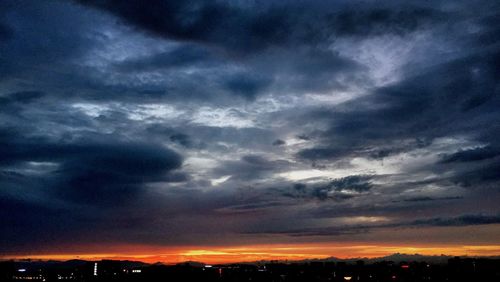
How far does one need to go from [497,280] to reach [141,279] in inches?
6176

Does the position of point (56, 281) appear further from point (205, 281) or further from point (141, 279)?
point (205, 281)

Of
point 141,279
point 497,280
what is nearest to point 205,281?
point 141,279

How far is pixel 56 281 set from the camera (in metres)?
190

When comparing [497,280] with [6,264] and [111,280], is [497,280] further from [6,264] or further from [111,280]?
[6,264]

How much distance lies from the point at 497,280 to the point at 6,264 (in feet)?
692

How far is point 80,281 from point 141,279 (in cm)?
2595

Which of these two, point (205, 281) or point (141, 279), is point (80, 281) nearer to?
point (141, 279)

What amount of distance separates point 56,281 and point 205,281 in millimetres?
63447

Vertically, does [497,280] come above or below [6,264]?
below

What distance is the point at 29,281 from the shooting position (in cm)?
18800

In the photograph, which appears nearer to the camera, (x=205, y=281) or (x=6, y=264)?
(x=6, y=264)

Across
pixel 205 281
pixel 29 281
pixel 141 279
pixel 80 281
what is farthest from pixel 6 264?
pixel 205 281

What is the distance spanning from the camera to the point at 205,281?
19825 centimetres

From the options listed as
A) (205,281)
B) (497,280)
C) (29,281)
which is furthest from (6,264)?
(497,280)
